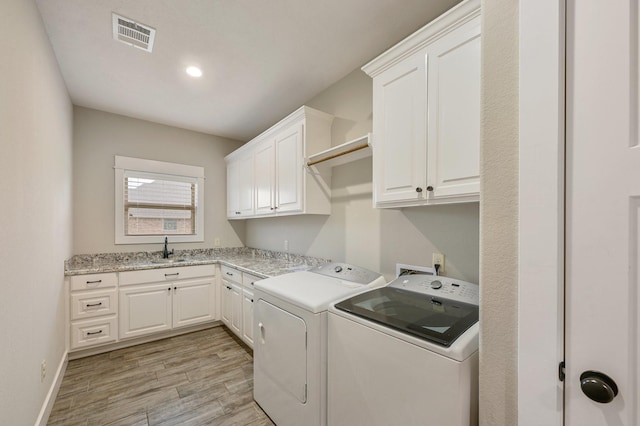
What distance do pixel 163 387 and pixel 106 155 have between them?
8.90 ft

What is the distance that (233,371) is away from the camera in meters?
2.38

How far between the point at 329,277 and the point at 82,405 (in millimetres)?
2045

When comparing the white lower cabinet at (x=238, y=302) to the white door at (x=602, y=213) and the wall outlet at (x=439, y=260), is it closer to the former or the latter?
the wall outlet at (x=439, y=260)

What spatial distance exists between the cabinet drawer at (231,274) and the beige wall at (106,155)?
2.88 feet

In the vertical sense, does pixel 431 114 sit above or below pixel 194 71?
below

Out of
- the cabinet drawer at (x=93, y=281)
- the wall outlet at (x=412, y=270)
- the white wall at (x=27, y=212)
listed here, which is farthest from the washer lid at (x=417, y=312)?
the cabinet drawer at (x=93, y=281)

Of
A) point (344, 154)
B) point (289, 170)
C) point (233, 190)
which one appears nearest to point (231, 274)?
point (233, 190)

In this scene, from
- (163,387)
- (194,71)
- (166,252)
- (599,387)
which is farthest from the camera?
(166,252)

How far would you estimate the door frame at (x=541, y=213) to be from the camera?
0.69m

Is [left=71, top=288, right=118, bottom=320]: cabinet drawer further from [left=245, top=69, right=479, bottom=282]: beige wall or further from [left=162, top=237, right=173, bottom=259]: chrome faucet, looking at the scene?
[left=245, top=69, right=479, bottom=282]: beige wall

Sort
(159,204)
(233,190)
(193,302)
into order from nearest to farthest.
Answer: (193,302)
(159,204)
(233,190)

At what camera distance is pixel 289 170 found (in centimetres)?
259

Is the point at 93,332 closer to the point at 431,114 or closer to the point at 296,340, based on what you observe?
the point at 296,340

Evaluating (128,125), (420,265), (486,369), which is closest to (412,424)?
(486,369)
